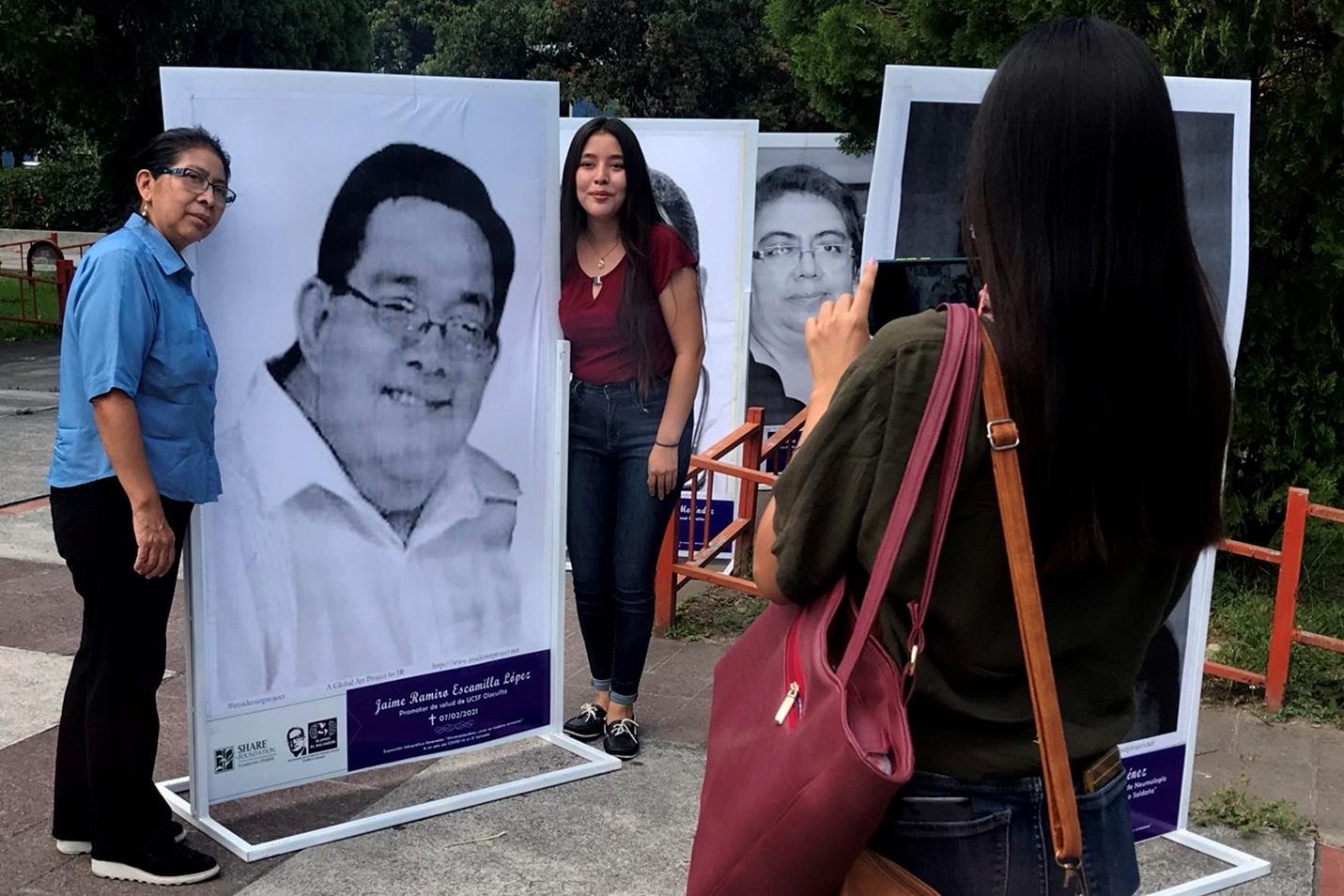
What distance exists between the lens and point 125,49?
54.7 feet

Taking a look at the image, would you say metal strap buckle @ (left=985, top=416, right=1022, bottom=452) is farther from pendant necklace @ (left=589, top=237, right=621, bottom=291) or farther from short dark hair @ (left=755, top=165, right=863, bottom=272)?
short dark hair @ (left=755, top=165, right=863, bottom=272)

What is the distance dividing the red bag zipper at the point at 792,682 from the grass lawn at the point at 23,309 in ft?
53.8

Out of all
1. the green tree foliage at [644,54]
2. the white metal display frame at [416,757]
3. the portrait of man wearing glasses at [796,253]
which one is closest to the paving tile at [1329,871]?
the white metal display frame at [416,757]

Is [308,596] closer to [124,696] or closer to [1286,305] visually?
[124,696]

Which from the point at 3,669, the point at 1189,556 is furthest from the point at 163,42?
the point at 1189,556

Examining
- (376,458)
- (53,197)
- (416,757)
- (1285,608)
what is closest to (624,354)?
(376,458)

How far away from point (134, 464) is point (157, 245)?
0.54 meters

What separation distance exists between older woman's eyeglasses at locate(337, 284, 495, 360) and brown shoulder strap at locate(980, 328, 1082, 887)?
264cm

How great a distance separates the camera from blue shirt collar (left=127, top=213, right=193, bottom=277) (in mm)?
3391

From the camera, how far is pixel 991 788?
1631 millimetres

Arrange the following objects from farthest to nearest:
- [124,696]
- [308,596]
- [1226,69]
Result: [1226,69]
[308,596]
[124,696]

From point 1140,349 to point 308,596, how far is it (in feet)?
9.37

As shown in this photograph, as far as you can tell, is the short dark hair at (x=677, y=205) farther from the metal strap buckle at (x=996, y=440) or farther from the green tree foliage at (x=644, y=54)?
the green tree foliage at (x=644, y=54)

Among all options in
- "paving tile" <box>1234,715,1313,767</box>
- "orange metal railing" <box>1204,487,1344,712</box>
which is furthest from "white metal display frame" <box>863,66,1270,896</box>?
"orange metal railing" <box>1204,487,1344,712</box>
